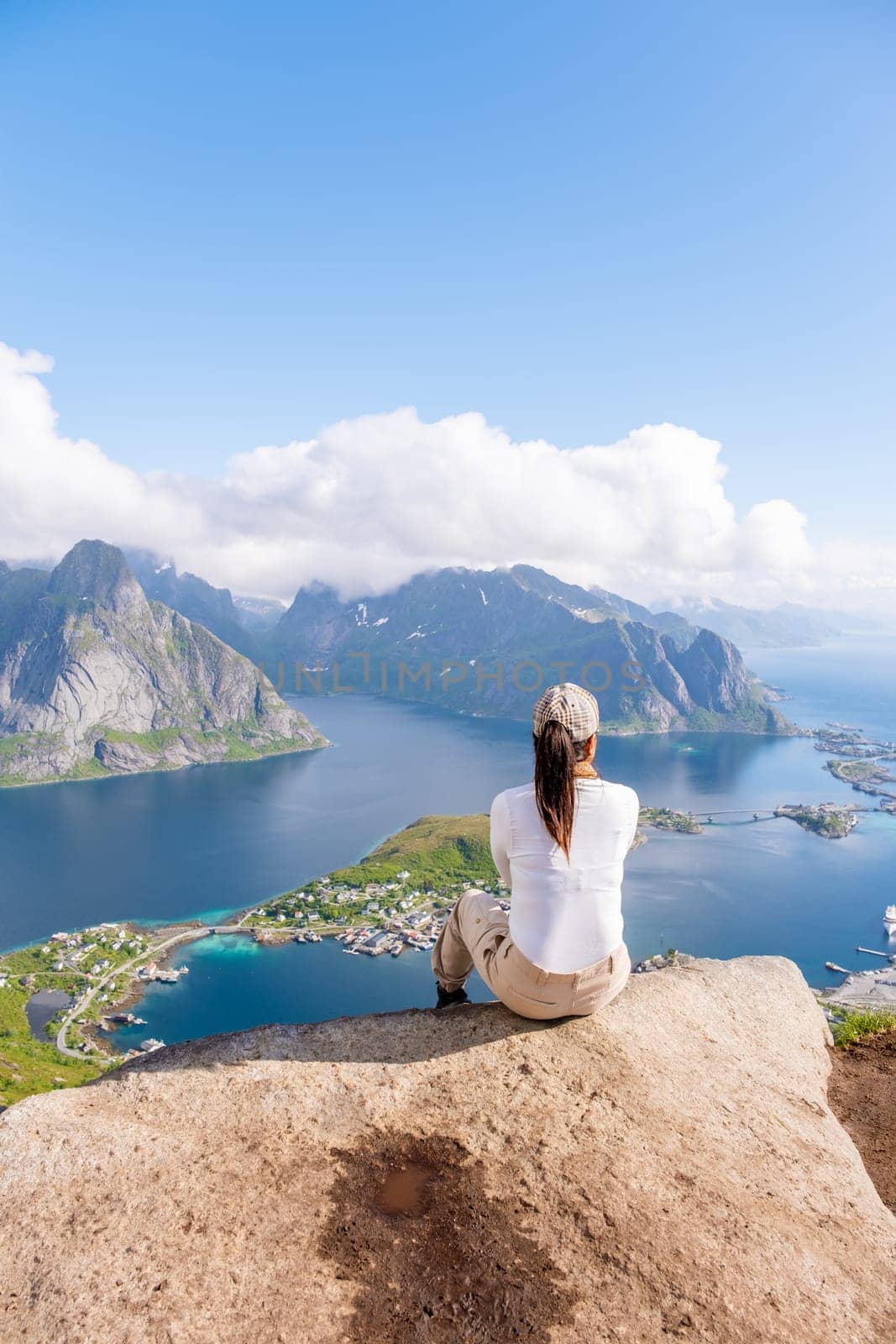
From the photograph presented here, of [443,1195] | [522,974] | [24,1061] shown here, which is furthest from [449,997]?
[24,1061]

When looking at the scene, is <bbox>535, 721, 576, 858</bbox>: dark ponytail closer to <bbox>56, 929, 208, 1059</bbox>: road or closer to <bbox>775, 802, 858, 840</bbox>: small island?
<bbox>56, 929, 208, 1059</bbox>: road

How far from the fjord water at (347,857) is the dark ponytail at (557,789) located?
54.1m

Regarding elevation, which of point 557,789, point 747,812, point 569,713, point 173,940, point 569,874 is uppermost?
point 569,713

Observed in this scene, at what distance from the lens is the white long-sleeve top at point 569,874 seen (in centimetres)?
446

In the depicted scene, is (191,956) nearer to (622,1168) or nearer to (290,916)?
(290,916)

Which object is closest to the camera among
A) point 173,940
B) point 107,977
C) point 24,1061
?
point 24,1061

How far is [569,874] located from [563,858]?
0.35ft

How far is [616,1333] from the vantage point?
301 centimetres

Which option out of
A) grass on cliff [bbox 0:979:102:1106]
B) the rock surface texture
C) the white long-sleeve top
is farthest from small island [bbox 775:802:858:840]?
the white long-sleeve top

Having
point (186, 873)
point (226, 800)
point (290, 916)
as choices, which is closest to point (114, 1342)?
point (290, 916)

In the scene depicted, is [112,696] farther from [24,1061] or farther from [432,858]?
[24,1061]

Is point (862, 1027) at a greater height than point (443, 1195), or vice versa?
point (443, 1195)

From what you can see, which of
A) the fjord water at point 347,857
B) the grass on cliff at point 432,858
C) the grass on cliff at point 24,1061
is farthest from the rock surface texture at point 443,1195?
the grass on cliff at point 432,858

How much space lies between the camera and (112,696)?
176 meters
